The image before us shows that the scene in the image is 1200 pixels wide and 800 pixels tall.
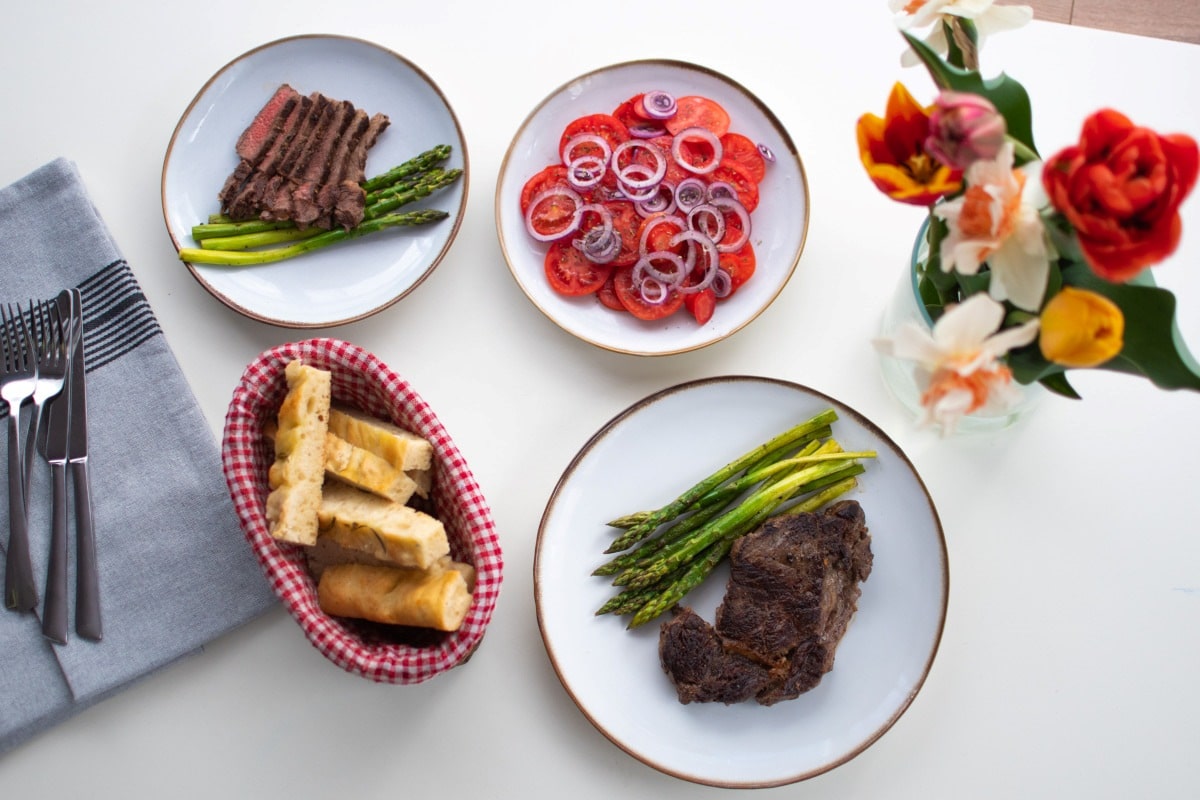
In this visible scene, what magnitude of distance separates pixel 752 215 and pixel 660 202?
240 mm

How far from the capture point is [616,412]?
7.82 feet

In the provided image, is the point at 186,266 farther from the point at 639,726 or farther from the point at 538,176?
the point at 639,726

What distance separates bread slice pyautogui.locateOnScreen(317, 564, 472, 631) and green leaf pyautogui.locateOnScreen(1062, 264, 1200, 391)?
4.22ft

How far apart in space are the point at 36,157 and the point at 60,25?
38 centimetres

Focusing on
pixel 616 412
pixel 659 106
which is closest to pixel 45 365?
pixel 616 412

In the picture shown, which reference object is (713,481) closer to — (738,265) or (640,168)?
(738,265)

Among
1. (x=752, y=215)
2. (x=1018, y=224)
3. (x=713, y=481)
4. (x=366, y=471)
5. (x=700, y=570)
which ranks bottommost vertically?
(x=700, y=570)

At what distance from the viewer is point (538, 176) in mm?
2365

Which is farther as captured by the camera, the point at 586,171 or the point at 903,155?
the point at 586,171

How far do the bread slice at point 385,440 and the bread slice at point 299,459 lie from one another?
0.07 m

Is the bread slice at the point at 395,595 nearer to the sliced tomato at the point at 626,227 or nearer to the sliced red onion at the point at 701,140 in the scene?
the sliced tomato at the point at 626,227

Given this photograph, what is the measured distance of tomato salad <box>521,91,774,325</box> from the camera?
229 centimetres

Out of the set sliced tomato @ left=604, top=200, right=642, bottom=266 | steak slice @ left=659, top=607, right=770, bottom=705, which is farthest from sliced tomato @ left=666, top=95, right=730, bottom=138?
steak slice @ left=659, top=607, right=770, bottom=705

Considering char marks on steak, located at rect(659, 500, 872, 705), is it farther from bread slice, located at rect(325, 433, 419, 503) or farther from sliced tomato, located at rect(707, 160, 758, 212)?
sliced tomato, located at rect(707, 160, 758, 212)
